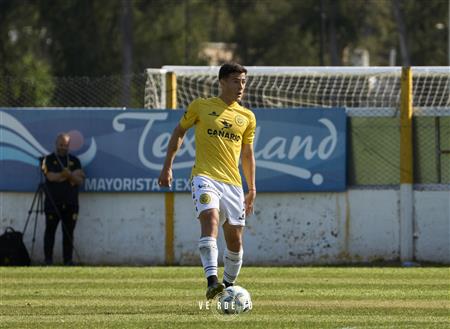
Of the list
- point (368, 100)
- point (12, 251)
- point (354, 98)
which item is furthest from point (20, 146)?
point (368, 100)

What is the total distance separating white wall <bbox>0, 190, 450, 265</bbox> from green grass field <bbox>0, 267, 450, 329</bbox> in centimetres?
118

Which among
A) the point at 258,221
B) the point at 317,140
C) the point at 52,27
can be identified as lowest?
the point at 258,221

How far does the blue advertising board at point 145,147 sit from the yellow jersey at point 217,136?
7326 millimetres

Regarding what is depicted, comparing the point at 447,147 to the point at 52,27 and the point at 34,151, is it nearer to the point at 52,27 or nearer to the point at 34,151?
the point at 34,151

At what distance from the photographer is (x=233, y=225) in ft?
36.5

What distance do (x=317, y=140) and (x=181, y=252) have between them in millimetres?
2687

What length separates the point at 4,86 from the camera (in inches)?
822

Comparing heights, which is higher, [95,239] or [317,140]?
[317,140]

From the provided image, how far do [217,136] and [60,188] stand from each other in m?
7.76

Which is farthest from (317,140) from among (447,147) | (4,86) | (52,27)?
(52,27)

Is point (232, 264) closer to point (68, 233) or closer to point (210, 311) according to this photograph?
point (210, 311)

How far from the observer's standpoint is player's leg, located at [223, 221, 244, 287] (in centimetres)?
1117

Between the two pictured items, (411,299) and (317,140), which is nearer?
(411,299)

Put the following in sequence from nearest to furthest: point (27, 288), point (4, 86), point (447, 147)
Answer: point (27, 288)
point (447, 147)
point (4, 86)
